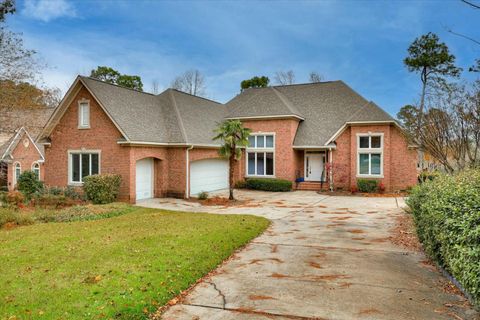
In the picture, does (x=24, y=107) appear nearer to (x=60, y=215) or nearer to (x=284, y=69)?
(x=60, y=215)

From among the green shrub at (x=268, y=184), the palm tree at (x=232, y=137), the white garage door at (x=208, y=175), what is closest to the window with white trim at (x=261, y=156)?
the green shrub at (x=268, y=184)

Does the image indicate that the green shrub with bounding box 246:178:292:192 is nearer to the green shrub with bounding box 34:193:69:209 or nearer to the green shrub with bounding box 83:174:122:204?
the green shrub with bounding box 83:174:122:204

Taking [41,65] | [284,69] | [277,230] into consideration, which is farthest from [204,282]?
[284,69]

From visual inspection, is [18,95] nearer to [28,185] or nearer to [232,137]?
[28,185]

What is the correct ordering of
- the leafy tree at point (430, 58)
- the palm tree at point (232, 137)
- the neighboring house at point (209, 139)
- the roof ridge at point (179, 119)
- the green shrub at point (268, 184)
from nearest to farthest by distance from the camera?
the palm tree at point (232, 137) < the neighboring house at point (209, 139) < the roof ridge at point (179, 119) < the green shrub at point (268, 184) < the leafy tree at point (430, 58)

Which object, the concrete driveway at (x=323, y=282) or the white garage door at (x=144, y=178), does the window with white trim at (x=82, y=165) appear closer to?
the white garage door at (x=144, y=178)

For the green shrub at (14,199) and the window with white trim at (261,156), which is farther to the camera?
the window with white trim at (261,156)

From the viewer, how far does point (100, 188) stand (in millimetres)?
16453

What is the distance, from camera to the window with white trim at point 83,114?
61.3 ft

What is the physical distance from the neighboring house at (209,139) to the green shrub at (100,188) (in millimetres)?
786

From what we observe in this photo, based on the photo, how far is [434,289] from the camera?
612 centimetres

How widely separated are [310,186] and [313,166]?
1718 mm

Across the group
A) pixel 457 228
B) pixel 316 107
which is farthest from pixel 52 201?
pixel 316 107

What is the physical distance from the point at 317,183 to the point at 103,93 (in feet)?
50.9
